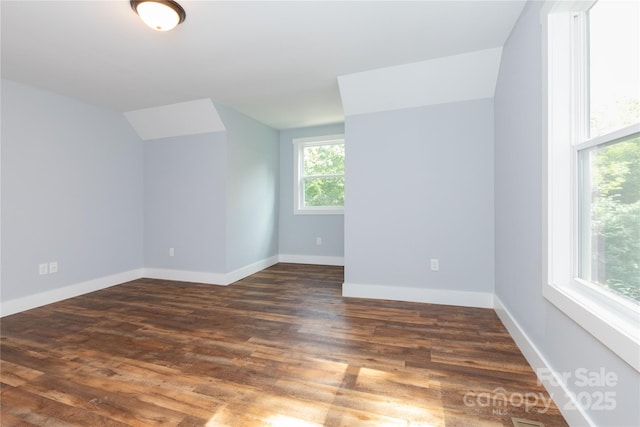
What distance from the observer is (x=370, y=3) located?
6.10 feet

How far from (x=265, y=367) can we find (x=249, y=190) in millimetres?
2881

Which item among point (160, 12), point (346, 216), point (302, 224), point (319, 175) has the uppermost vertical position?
point (160, 12)

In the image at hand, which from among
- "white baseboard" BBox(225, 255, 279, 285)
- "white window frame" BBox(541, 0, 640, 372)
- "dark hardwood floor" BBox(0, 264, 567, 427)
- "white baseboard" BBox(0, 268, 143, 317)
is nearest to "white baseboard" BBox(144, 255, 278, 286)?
"white baseboard" BBox(225, 255, 279, 285)

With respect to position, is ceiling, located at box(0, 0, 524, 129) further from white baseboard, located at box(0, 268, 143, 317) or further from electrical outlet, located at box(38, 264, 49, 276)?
white baseboard, located at box(0, 268, 143, 317)

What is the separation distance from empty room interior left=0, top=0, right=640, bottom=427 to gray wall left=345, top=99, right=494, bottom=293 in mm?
23

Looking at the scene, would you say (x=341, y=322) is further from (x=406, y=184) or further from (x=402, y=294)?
(x=406, y=184)

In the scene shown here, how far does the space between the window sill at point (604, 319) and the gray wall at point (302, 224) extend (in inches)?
138

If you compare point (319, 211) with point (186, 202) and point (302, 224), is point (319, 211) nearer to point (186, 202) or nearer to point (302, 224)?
point (302, 224)

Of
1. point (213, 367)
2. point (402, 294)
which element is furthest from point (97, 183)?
point (402, 294)

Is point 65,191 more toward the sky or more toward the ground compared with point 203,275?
more toward the sky

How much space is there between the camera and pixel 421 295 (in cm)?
295

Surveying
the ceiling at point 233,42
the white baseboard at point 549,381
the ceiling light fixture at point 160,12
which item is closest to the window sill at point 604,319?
the white baseboard at point 549,381

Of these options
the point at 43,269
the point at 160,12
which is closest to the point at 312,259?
the point at 43,269

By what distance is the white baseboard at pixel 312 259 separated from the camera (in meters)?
4.81
